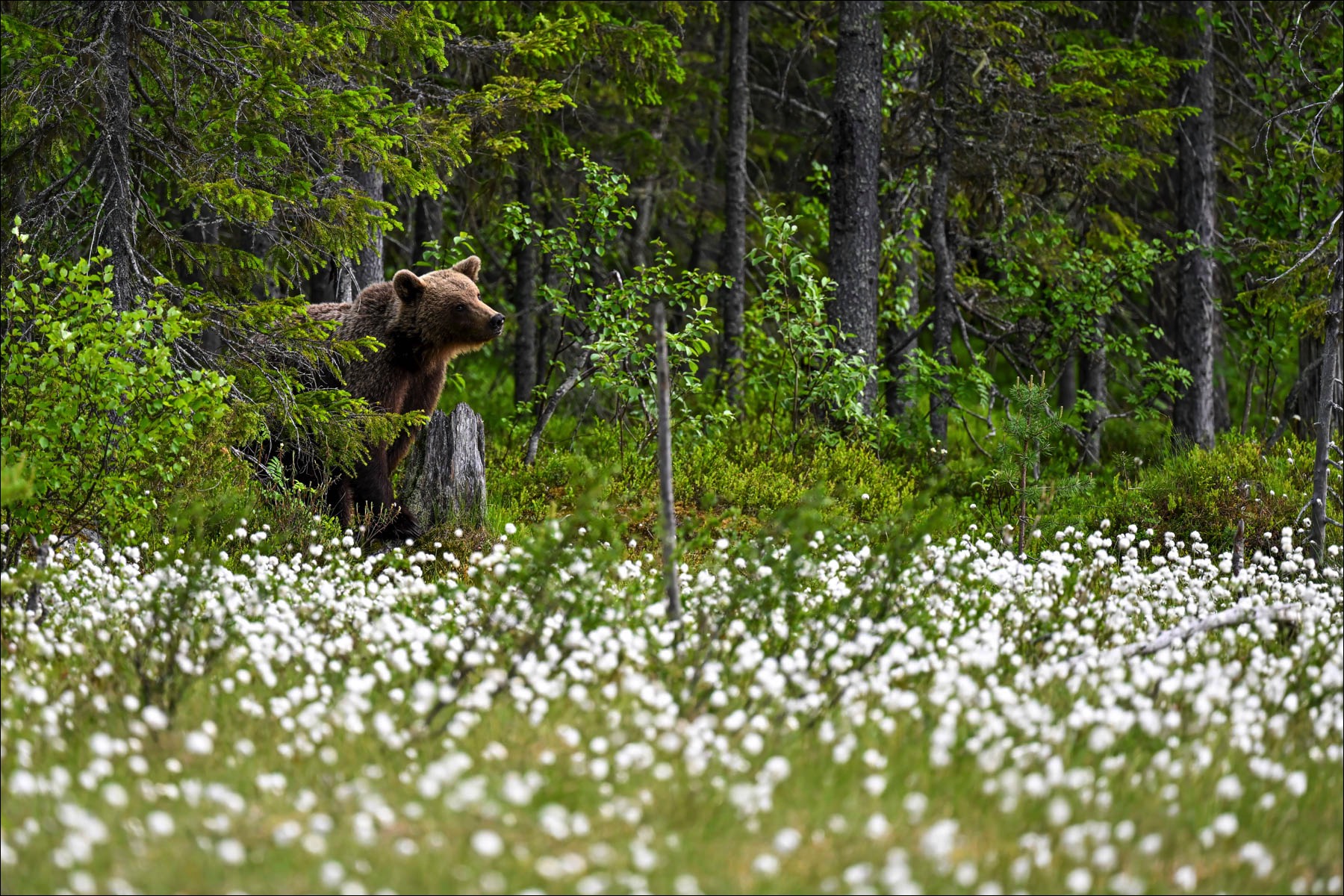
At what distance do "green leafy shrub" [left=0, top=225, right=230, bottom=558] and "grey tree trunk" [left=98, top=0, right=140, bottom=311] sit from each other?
0.98 m

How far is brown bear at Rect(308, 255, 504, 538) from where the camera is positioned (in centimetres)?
1071

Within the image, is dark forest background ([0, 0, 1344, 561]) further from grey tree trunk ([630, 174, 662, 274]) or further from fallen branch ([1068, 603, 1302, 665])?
fallen branch ([1068, 603, 1302, 665])

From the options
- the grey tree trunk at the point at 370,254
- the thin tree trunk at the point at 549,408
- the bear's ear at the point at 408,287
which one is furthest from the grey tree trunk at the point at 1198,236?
the grey tree trunk at the point at 370,254

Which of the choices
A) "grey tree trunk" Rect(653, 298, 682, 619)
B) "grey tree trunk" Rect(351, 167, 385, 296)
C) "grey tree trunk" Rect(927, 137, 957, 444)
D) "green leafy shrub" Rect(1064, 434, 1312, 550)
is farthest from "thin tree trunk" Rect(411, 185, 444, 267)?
"grey tree trunk" Rect(653, 298, 682, 619)

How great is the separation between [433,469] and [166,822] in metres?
7.74

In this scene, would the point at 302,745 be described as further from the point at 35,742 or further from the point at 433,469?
the point at 433,469

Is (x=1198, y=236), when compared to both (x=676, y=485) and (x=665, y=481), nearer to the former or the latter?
(x=676, y=485)

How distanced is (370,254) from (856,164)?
5442 mm

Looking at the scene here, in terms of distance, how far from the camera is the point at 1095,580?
28.9 ft

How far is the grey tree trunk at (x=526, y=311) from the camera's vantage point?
1599cm

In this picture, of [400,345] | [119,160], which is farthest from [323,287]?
[119,160]

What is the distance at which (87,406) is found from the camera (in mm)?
7555

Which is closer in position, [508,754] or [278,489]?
[508,754]

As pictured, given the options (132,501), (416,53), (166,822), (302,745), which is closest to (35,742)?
(302,745)
